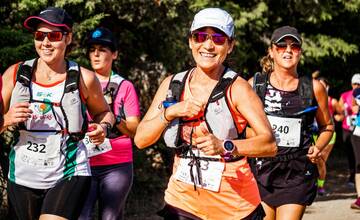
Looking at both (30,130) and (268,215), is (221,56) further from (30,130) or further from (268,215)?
(268,215)

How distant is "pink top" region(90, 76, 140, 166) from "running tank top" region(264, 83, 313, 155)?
119cm

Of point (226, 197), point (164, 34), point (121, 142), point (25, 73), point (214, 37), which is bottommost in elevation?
point (226, 197)

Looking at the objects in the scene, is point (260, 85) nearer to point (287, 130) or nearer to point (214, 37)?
point (287, 130)

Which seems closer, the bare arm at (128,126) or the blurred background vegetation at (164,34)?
the bare arm at (128,126)

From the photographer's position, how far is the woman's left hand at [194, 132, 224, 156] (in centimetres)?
365

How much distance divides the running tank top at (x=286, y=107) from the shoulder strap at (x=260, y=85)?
4 centimetres

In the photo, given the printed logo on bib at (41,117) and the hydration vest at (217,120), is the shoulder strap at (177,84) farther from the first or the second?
the printed logo on bib at (41,117)

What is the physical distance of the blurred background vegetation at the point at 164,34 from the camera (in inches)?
321

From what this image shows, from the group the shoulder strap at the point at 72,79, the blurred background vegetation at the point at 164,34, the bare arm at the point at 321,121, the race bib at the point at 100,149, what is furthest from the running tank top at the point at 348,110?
the shoulder strap at the point at 72,79

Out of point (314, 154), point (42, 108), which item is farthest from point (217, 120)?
point (314, 154)

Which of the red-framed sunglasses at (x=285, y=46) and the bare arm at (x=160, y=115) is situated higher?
the red-framed sunglasses at (x=285, y=46)

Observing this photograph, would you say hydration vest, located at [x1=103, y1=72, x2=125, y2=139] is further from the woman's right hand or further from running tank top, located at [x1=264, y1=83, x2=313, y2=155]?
the woman's right hand

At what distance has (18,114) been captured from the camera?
14.1ft

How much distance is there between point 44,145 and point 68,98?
33 centimetres
